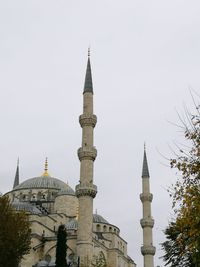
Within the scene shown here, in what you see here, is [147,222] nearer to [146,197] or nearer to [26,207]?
[146,197]

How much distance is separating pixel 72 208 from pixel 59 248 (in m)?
16.2

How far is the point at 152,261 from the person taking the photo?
33.7 m

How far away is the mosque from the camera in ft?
81.8

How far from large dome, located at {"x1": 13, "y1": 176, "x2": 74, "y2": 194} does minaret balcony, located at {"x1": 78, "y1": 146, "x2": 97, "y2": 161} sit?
13500 mm

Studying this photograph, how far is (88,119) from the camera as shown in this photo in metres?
26.7

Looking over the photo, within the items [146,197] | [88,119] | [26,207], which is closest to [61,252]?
[88,119]

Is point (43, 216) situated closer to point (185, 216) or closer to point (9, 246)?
point (9, 246)

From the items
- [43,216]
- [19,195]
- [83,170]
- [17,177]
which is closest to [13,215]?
[83,170]

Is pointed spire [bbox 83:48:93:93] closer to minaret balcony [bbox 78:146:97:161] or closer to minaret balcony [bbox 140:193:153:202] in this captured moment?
minaret balcony [bbox 78:146:97:161]

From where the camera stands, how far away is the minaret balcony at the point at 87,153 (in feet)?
85.7

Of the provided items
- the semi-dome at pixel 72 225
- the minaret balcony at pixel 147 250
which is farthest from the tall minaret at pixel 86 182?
the minaret balcony at pixel 147 250

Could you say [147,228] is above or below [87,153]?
below

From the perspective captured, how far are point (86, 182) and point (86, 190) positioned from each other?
1.59 ft

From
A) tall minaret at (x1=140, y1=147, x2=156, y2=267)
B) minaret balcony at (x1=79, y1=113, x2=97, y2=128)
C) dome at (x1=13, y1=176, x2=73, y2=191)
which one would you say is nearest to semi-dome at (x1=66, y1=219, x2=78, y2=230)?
tall minaret at (x1=140, y1=147, x2=156, y2=267)
